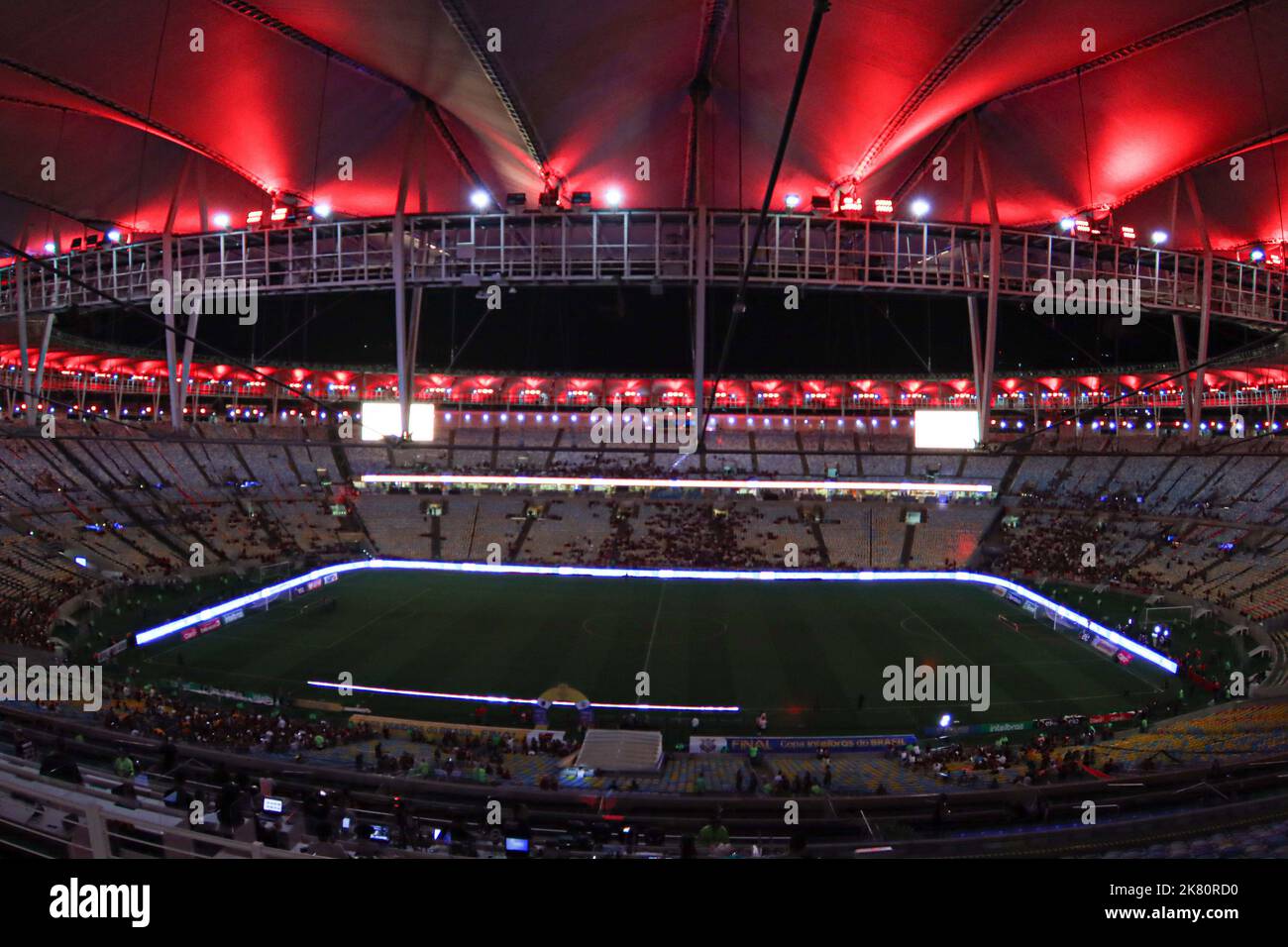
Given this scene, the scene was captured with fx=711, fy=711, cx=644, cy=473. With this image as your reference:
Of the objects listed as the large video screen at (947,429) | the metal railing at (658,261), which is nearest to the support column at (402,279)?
the metal railing at (658,261)

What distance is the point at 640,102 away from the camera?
25.1m

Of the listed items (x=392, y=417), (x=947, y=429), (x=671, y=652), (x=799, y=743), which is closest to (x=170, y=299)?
(x=392, y=417)

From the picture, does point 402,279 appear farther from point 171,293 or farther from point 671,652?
point 671,652

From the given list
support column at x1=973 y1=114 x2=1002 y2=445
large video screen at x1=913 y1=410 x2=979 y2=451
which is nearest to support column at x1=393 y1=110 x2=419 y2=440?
support column at x1=973 y1=114 x2=1002 y2=445

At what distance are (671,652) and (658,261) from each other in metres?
13.9

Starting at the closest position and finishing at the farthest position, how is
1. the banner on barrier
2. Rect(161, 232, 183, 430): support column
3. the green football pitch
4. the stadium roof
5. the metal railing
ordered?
the banner on barrier → the stadium roof → the green football pitch → the metal railing → Rect(161, 232, 183, 430): support column

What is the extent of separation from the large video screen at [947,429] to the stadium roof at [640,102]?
7176 mm

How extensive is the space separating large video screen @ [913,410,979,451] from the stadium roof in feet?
23.5

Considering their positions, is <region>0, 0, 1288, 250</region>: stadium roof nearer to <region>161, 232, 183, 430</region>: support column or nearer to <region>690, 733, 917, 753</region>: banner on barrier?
<region>161, 232, 183, 430</region>: support column

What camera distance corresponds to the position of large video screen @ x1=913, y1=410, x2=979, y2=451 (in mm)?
26188

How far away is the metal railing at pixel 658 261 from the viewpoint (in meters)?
21.7

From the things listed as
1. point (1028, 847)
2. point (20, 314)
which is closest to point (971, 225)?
point (1028, 847)
